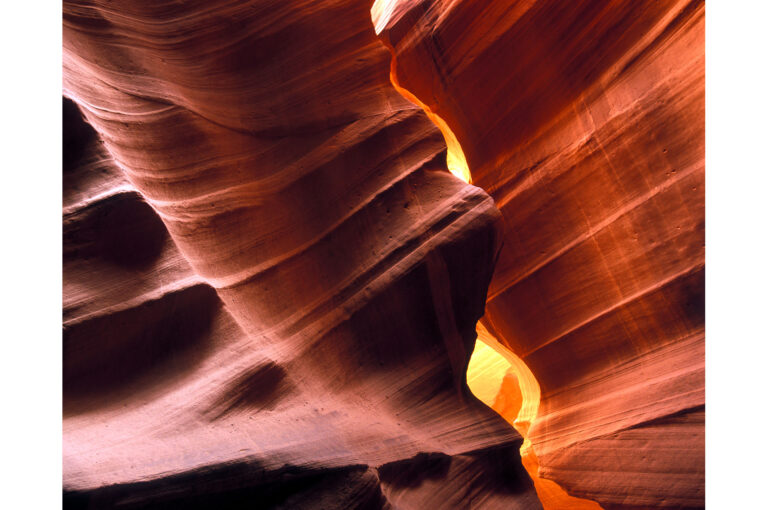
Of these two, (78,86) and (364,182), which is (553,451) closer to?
(364,182)

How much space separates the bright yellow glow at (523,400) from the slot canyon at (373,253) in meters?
0.04

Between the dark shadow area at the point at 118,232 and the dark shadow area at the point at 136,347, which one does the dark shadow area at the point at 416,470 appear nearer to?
the dark shadow area at the point at 136,347

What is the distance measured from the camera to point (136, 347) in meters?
2.41

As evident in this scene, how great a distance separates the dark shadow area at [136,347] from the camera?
90.3 inches

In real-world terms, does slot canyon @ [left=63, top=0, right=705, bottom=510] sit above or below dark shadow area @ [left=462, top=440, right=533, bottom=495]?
above

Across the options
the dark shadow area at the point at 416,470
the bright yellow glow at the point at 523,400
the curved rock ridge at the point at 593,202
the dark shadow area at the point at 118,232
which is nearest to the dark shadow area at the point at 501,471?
the dark shadow area at the point at 416,470

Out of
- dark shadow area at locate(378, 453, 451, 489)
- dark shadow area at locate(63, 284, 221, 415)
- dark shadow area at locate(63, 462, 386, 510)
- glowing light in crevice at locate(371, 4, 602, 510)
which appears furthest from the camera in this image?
glowing light in crevice at locate(371, 4, 602, 510)

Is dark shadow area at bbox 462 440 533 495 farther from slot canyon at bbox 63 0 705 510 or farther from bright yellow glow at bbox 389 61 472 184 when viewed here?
bright yellow glow at bbox 389 61 472 184

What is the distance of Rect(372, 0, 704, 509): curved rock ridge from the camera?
298cm

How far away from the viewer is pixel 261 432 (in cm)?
237

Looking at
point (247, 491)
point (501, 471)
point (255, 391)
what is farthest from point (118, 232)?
point (501, 471)

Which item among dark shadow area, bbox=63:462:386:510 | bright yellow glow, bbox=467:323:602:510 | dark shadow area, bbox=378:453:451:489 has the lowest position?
bright yellow glow, bbox=467:323:602:510

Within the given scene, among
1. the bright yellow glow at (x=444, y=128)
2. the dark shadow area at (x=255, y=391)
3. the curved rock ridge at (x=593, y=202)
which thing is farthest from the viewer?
the bright yellow glow at (x=444, y=128)

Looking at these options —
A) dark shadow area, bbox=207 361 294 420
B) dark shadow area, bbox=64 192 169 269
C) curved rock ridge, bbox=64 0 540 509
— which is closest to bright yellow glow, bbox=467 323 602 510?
curved rock ridge, bbox=64 0 540 509
